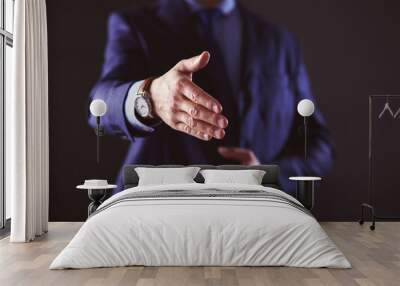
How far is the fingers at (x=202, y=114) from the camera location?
774 cm

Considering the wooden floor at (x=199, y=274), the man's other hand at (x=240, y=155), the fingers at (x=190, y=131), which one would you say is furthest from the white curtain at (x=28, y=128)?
the man's other hand at (x=240, y=155)

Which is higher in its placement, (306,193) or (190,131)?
(190,131)

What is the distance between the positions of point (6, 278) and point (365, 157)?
5.16 m

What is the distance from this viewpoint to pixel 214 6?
7.85 metres

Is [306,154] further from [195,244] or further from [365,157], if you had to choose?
[195,244]

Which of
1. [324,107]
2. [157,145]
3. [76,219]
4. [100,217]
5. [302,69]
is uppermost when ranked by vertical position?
[302,69]

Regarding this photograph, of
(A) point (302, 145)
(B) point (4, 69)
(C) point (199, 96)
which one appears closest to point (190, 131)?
(C) point (199, 96)

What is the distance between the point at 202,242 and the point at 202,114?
3.19 metres

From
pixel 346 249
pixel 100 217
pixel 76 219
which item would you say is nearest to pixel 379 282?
pixel 346 249

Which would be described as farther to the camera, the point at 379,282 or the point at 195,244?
the point at 195,244

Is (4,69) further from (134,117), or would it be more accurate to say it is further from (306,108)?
(306,108)

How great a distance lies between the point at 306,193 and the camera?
7.38 metres

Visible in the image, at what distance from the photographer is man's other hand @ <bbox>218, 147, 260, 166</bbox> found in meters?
7.80

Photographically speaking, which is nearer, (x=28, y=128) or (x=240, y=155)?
(x=28, y=128)
